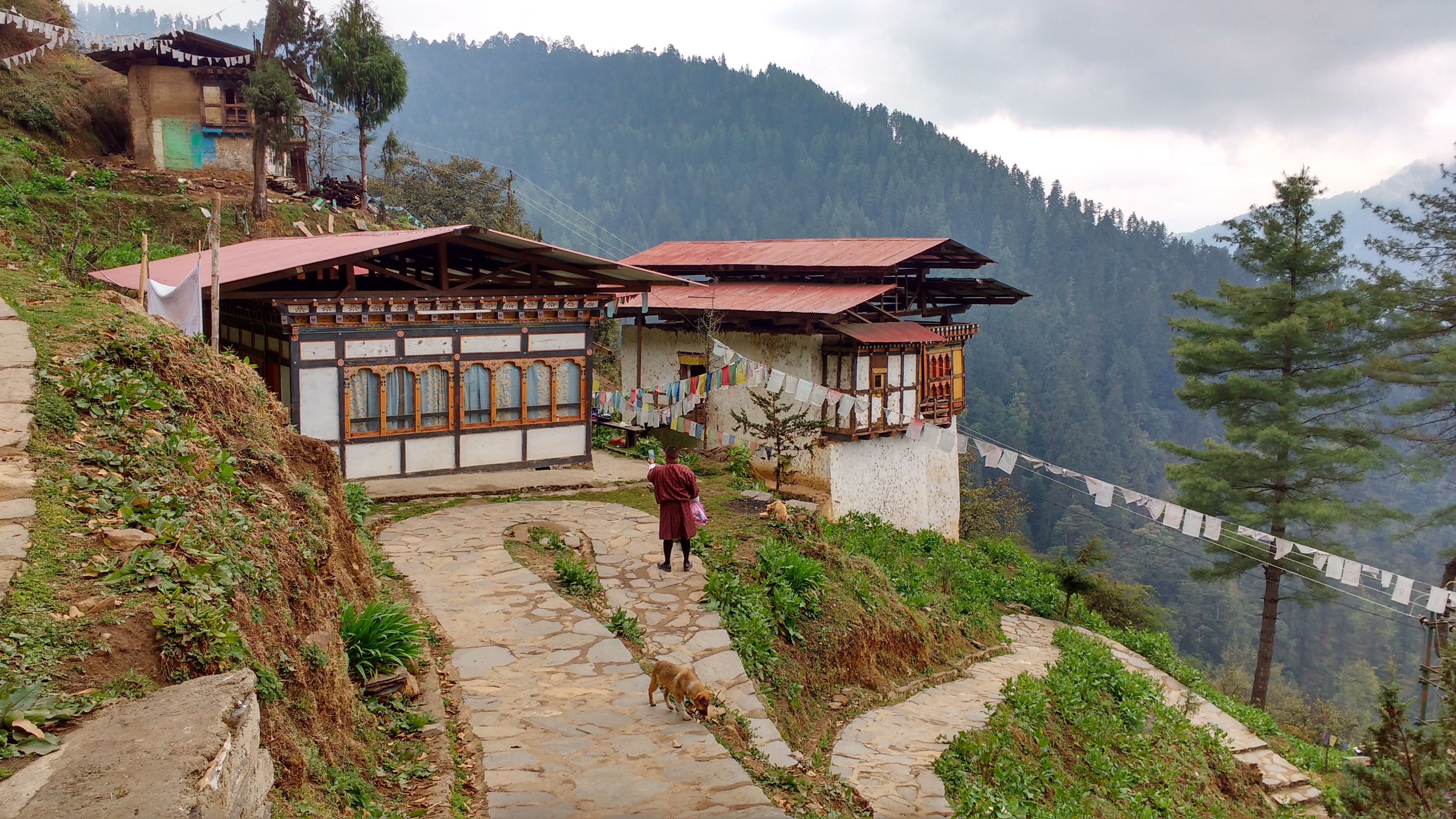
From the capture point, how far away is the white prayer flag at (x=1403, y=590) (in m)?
12.5

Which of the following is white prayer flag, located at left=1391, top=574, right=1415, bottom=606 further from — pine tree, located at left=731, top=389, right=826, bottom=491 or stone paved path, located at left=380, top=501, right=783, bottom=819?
pine tree, located at left=731, top=389, right=826, bottom=491

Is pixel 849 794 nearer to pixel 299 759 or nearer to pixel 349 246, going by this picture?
pixel 299 759

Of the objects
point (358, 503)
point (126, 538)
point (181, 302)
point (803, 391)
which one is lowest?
point (358, 503)

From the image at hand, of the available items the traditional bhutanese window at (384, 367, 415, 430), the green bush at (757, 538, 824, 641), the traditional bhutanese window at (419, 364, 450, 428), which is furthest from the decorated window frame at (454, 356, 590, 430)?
the green bush at (757, 538, 824, 641)

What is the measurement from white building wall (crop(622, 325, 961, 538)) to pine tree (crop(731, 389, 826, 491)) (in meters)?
0.35

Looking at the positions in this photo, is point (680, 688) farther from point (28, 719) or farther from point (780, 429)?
point (780, 429)

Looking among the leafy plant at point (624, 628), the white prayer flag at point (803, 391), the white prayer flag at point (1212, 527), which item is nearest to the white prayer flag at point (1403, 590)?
the white prayer flag at point (1212, 527)

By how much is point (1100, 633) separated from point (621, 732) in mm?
15150

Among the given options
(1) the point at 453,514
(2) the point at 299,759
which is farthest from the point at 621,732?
(1) the point at 453,514

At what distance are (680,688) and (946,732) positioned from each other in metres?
4.88

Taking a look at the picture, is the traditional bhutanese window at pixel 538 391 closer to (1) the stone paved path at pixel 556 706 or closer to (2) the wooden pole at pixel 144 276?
(1) the stone paved path at pixel 556 706

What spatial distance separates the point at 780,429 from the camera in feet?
67.0

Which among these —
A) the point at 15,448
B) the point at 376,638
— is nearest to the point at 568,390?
the point at 376,638

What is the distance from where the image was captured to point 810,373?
75.7 feet
